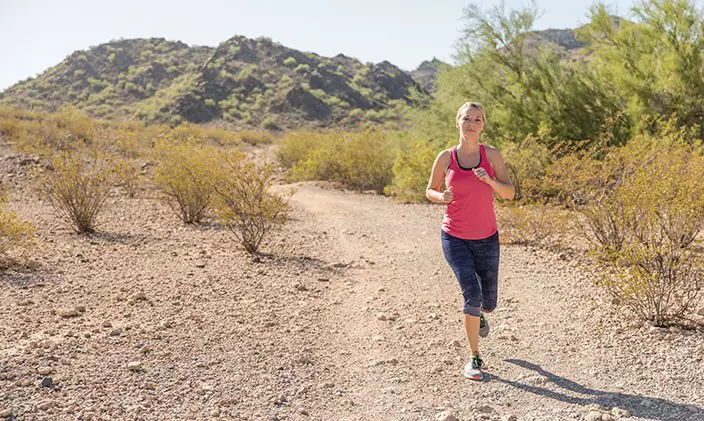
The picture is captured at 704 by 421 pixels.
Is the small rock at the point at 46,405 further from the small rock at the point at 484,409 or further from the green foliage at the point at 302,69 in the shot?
the green foliage at the point at 302,69

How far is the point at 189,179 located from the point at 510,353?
21.7ft

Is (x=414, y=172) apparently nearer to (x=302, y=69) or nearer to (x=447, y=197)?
(x=447, y=197)

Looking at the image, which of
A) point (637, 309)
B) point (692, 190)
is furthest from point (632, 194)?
point (637, 309)

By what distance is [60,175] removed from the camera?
888cm

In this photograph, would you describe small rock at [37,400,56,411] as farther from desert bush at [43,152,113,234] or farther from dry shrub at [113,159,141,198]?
dry shrub at [113,159,141,198]

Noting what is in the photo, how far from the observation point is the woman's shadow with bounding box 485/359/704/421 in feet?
10.9

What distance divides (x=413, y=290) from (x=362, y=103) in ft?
145

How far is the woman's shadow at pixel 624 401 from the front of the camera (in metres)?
3.33

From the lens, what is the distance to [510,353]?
4.43 m

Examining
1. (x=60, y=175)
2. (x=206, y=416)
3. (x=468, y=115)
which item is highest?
(x=468, y=115)

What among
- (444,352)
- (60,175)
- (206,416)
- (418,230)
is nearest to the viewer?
(206,416)

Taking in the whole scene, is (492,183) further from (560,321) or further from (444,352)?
(560,321)

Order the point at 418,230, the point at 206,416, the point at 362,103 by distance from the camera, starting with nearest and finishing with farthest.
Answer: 1. the point at 206,416
2. the point at 418,230
3. the point at 362,103

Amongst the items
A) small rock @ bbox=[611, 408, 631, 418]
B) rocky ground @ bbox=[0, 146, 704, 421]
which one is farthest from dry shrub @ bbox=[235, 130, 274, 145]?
small rock @ bbox=[611, 408, 631, 418]
